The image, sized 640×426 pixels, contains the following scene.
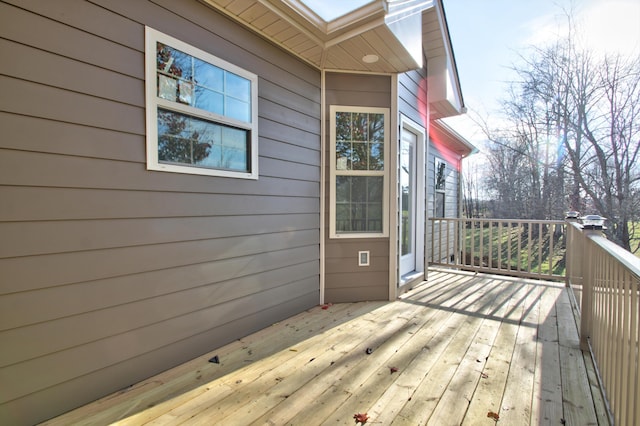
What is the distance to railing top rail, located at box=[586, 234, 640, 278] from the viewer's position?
122cm

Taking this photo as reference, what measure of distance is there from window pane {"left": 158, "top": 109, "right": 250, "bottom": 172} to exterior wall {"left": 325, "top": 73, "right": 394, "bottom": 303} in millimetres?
1204

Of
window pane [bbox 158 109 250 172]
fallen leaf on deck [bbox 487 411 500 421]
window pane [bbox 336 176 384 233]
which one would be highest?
window pane [bbox 158 109 250 172]

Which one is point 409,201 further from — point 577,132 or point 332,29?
point 577,132

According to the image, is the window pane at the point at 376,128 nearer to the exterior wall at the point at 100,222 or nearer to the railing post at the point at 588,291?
the exterior wall at the point at 100,222

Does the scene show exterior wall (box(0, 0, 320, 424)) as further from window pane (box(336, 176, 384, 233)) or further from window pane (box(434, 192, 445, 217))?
window pane (box(434, 192, 445, 217))

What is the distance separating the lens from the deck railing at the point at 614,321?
123 centimetres

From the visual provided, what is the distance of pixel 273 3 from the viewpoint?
235 centimetres

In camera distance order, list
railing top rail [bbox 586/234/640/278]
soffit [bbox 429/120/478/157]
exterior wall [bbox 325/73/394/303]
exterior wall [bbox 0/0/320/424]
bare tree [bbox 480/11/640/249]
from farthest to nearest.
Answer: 1. bare tree [bbox 480/11/640/249]
2. soffit [bbox 429/120/478/157]
3. exterior wall [bbox 325/73/394/303]
4. exterior wall [bbox 0/0/320/424]
5. railing top rail [bbox 586/234/640/278]

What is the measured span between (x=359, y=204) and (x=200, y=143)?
77.0 inches

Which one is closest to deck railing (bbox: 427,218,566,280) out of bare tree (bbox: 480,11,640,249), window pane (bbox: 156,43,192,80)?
bare tree (bbox: 480,11,640,249)

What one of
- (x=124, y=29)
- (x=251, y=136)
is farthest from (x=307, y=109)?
(x=124, y=29)

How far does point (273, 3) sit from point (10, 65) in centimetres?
172

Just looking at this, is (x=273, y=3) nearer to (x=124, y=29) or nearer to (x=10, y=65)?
(x=124, y=29)

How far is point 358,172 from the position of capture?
357 centimetres
